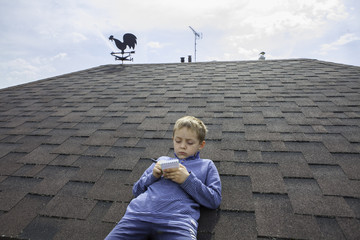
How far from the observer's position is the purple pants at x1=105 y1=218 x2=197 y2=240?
1.21 m

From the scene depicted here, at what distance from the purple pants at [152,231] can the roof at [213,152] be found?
14 cm

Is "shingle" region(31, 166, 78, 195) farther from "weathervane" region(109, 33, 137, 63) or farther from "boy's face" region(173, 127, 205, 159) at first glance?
"weathervane" region(109, 33, 137, 63)

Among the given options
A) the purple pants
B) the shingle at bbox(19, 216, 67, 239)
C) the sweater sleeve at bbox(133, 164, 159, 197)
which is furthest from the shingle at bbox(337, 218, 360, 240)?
the shingle at bbox(19, 216, 67, 239)

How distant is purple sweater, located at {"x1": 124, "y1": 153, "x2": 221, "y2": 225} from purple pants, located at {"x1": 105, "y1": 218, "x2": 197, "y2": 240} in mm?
36

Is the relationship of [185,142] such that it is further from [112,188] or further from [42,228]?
[42,228]

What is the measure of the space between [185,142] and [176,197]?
46 centimetres

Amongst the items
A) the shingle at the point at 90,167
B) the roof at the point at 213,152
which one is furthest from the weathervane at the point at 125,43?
the shingle at the point at 90,167

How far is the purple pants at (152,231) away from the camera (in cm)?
121

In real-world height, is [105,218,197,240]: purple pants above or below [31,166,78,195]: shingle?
above

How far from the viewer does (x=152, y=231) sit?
1.28 m

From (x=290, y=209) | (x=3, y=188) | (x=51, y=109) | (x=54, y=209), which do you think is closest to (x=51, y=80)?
(x=51, y=109)

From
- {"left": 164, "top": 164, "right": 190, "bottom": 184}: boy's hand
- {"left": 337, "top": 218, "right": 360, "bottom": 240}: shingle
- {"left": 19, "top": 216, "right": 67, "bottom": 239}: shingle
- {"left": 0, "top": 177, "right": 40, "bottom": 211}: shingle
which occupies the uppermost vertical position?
{"left": 164, "top": 164, "right": 190, "bottom": 184}: boy's hand

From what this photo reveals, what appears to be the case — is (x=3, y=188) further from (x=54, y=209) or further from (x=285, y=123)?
(x=285, y=123)

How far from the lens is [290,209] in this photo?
1417 mm
